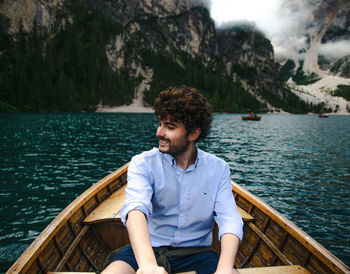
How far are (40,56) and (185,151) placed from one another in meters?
123

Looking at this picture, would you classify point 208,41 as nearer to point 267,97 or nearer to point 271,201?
point 267,97

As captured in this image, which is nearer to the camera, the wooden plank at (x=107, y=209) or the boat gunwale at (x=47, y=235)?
the boat gunwale at (x=47, y=235)

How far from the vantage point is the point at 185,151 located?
2.42 metres

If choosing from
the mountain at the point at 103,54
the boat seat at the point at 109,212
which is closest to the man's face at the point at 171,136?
the boat seat at the point at 109,212

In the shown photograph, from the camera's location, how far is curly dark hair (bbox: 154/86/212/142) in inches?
89.5

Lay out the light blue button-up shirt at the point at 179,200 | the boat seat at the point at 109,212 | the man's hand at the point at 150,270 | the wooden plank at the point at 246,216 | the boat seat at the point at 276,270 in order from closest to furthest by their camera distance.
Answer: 1. the man's hand at the point at 150,270
2. the light blue button-up shirt at the point at 179,200
3. the boat seat at the point at 276,270
4. the boat seat at the point at 109,212
5. the wooden plank at the point at 246,216

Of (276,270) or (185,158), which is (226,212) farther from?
(276,270)

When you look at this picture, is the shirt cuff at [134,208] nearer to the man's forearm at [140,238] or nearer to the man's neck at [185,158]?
the man's forearm at [140,238]

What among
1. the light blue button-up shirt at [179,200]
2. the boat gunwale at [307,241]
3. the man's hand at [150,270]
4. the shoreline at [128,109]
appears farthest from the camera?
the shoreline at [128,109]

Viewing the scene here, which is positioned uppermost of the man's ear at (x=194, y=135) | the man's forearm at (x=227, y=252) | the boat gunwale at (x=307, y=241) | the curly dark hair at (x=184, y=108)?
the curly dark hair at (x=184, y=108)

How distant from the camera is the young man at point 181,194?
2168mm

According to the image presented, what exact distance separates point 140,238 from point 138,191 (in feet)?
1.45

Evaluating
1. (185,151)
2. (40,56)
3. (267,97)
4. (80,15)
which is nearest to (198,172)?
(185,151)

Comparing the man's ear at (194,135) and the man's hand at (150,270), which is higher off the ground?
the man's ear at (194,135)
